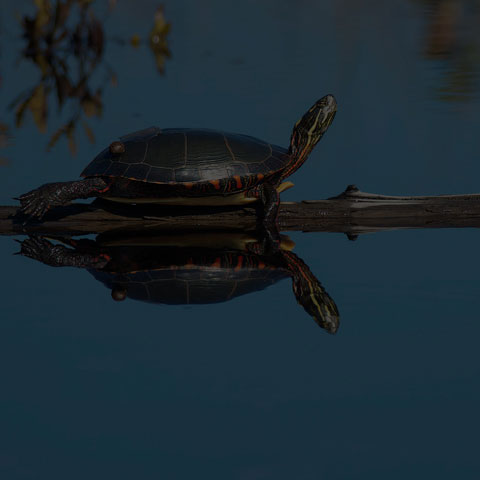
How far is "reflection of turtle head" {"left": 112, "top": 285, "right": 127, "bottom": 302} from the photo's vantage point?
252 inches

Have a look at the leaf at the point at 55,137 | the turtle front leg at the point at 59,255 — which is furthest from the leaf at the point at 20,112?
the turtle front leg at the point at 59,255

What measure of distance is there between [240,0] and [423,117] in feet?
73.0

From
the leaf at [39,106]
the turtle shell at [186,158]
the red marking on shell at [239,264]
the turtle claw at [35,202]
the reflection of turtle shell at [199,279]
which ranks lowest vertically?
the leaf at [39,106]

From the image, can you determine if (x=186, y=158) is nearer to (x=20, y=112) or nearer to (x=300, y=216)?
(x=300, y=216)

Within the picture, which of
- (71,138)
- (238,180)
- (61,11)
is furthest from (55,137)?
(61,11)

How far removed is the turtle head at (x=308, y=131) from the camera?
866cm

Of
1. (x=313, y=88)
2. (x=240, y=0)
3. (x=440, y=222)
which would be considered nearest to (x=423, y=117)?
(x=313, y=88)

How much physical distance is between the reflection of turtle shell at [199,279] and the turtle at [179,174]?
914mm

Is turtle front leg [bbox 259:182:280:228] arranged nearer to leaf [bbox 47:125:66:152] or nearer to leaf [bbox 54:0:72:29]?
leaf [bbox 47:125:66:152]

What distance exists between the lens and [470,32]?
2369 centimetres

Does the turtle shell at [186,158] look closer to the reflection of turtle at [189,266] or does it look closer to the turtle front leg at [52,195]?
the turtle front leg at [52,195]

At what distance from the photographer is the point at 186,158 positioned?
8039mm

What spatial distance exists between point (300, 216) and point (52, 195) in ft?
7.16

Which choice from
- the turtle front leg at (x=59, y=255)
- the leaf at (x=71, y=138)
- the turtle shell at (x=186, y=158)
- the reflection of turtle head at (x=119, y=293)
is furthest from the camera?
the leaf at (x=71, y=138)
